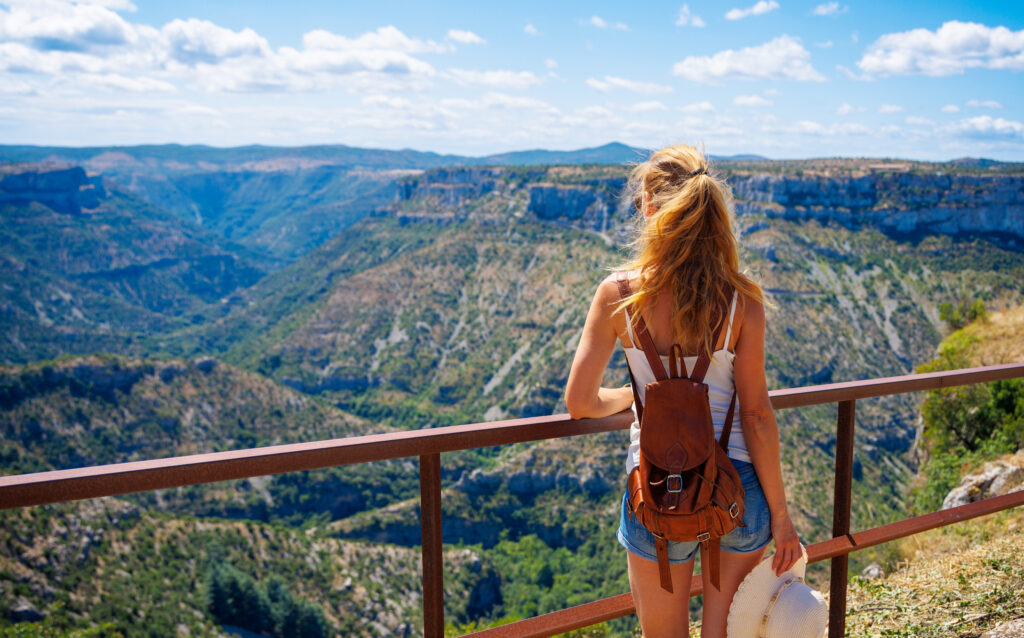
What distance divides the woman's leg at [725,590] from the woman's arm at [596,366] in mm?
484

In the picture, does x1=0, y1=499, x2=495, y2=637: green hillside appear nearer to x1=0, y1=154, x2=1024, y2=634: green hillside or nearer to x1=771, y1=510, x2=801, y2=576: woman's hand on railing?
x1=0, y1=154, x2=1024, y2=634: green hillside

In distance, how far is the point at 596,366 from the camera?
5.75 ft

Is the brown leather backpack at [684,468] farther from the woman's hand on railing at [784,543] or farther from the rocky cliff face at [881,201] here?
the rocky cliff face at [881,201]

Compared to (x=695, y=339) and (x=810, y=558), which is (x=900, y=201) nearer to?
(x=810, y=558)

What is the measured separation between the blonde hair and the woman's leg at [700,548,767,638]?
0.54 metres

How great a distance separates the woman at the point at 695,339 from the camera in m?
1.60

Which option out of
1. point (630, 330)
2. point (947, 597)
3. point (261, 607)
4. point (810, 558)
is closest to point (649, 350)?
point (630, 330)

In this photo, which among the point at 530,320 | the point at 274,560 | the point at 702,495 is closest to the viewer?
the point at 702,495

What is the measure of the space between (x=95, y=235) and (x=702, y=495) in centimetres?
16387

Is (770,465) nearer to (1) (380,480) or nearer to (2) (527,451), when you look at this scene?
(2) (527,451)

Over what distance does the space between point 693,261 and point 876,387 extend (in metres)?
1.37

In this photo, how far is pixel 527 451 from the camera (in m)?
55.2

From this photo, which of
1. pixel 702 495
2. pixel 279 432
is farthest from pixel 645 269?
pixel 279 432

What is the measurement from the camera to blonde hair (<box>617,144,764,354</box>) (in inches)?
62.6
